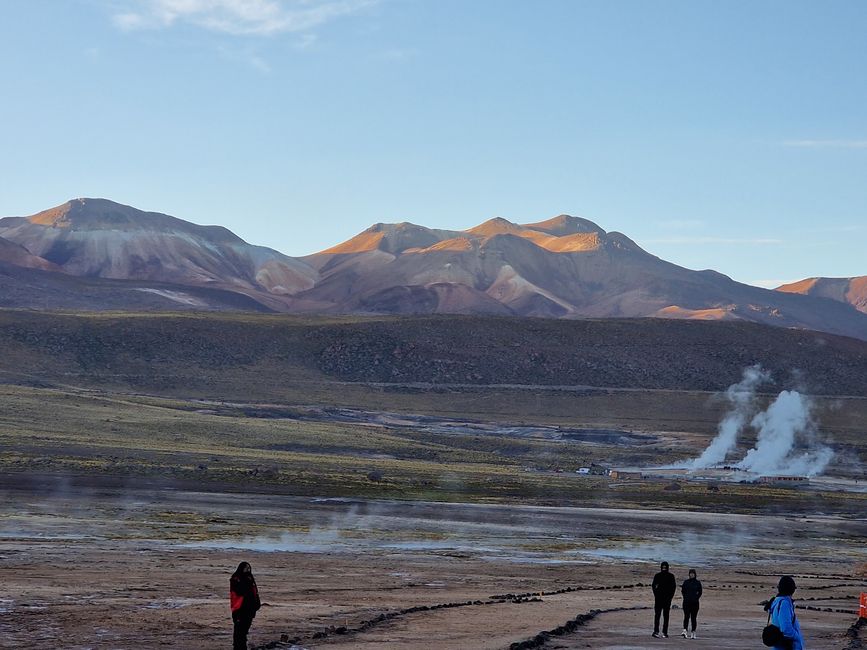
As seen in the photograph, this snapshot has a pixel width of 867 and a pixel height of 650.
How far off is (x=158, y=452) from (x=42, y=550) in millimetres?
43967

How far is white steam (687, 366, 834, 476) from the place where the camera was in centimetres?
10075

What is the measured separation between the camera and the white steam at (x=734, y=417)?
339 feet

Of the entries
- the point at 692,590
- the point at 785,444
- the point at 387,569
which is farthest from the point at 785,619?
the point at 785,444

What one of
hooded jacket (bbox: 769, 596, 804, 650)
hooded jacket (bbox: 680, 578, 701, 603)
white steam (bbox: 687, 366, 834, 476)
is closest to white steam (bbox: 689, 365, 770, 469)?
white steam (bbox: 687, 366, 834, 476)

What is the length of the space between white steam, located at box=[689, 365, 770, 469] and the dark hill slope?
215 cm

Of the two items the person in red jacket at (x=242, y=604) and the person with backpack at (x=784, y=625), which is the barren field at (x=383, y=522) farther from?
the person with backpack at (x=784, y=625)

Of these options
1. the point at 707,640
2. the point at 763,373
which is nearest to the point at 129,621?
the point at 707,640

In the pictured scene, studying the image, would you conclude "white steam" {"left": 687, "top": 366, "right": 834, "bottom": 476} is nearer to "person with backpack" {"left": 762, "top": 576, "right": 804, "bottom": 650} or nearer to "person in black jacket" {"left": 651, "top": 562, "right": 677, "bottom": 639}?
"person in black jacket" {"left": 651, "top": 562, "right": 677, "bottom": 639}

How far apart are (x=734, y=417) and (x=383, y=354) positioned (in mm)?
52836

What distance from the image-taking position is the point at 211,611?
1022 inches

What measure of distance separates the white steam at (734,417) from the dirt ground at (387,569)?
39.1m

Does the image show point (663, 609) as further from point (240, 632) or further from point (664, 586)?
point (240, 632)

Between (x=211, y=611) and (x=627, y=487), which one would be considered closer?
(x=211, y=611)

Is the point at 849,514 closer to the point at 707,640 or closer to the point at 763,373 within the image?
the point at 707,640
